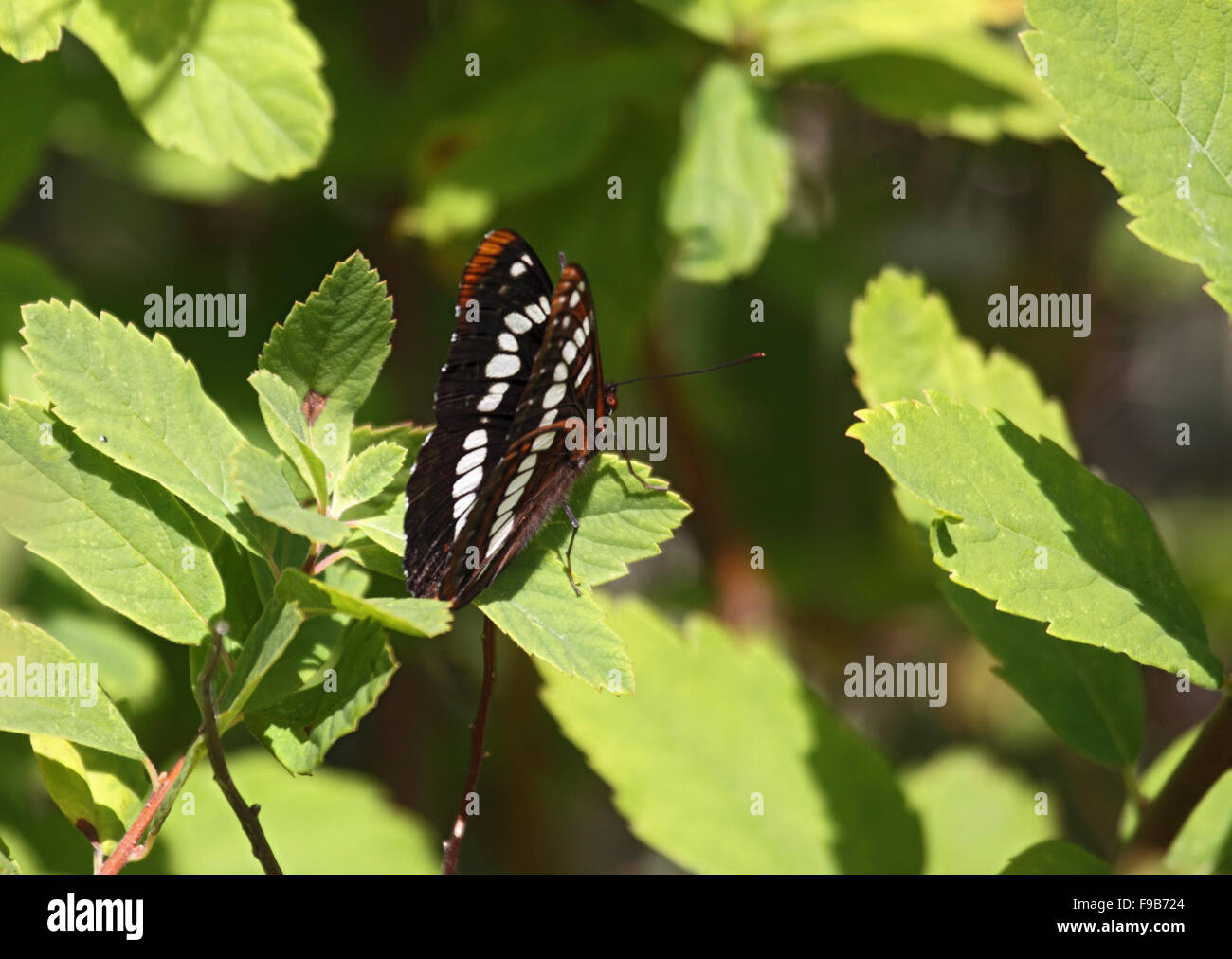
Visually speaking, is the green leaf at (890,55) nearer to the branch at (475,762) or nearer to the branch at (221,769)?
the branch at (475,762)

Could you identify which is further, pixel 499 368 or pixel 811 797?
pixel 811 797

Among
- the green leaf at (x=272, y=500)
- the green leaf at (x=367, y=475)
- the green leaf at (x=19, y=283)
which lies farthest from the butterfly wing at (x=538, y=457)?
the green leaf at (x=19, y=283)

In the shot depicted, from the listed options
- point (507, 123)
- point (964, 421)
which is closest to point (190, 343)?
point (507, 123)

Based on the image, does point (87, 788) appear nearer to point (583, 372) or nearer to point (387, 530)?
point (387, 530)

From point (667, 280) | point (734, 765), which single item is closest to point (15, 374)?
point (734, 765)

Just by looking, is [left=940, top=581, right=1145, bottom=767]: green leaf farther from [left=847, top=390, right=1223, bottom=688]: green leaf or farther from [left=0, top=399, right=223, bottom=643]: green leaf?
[left=0, top=399, right=223, bottom=643]: green leaf

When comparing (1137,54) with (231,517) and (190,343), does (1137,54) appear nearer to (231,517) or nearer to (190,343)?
(231,517)

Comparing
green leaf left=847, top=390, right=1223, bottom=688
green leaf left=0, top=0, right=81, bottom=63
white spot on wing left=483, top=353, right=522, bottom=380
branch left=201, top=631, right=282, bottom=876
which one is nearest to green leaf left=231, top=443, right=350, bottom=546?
branch left=201, top=631, right=282, bottom=876

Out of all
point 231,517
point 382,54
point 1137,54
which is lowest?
point 231,517
